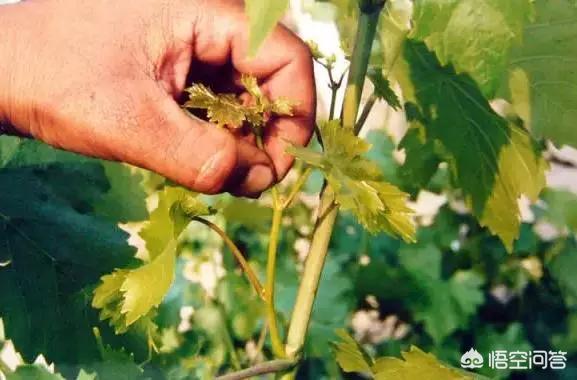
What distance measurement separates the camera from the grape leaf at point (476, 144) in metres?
0.64

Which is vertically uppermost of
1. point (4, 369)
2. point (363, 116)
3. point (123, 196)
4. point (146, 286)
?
point (363, 116)

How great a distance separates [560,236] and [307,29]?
34cm

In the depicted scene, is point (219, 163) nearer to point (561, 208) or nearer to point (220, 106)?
point (220, 106)

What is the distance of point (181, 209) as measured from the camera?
0.52 metres

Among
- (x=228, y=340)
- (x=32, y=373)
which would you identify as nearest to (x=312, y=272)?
(x=32, y=373)

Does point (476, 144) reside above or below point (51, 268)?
above

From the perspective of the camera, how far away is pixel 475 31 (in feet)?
1.51

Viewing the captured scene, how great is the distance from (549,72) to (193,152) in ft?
0.98

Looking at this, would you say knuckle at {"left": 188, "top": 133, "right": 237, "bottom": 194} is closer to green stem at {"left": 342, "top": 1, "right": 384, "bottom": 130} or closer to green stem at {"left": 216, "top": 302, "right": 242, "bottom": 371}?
green stem at {"left": 342, "top": 1, "right": 384, "bottom": 130}

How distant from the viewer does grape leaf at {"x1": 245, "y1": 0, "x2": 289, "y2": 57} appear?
355mm

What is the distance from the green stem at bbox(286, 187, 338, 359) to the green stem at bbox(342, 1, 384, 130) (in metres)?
0.04

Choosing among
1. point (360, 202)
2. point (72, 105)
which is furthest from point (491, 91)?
point (72, 105)

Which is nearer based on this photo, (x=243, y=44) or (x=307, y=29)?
(x=243, y=44)

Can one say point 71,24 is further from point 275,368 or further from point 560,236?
point 560,236
